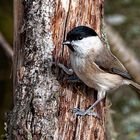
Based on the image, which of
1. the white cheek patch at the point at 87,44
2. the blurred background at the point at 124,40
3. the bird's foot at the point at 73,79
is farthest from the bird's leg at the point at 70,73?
the blurred background at the point at 124,40

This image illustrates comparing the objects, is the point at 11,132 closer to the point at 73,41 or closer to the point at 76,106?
the point at 76,106

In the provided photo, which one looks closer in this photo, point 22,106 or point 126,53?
point 22,106

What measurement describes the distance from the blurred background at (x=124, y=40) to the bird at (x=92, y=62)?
201 cm

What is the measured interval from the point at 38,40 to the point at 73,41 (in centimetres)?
29

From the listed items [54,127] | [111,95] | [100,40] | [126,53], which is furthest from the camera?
[111,95]

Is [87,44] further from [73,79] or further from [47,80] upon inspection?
[47,80]

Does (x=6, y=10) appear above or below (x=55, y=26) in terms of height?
above

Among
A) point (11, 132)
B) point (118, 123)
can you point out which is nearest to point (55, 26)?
point (11, 132)

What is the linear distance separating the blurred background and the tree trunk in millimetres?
1967

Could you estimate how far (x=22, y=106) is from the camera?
3.53m

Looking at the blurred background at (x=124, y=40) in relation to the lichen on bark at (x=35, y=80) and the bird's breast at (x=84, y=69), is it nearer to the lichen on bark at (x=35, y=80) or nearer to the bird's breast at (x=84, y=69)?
the lichen on bark at (x=35, y=80)

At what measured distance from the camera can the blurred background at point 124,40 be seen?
5887mm

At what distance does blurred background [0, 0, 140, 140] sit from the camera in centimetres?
589

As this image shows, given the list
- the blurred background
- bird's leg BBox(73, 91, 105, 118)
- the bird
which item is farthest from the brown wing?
the blurred background
